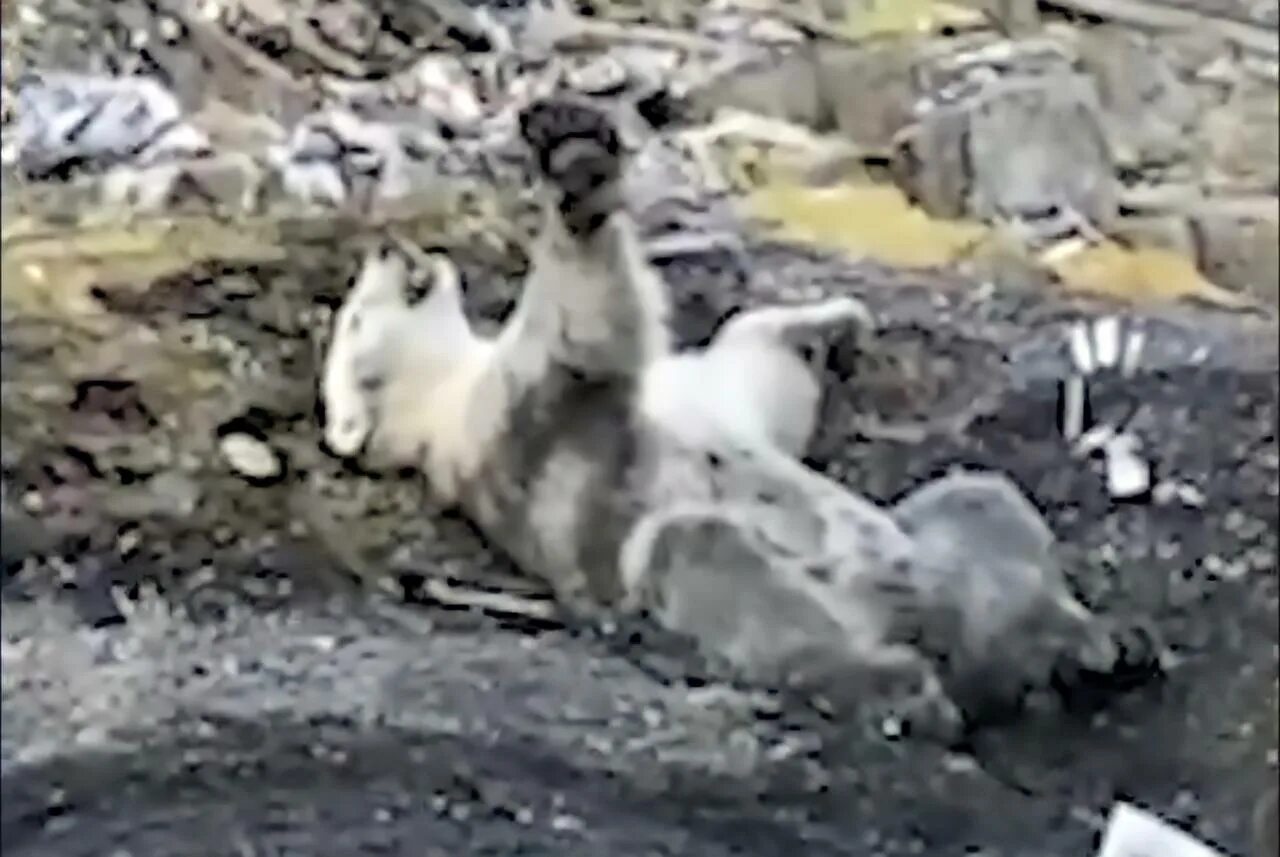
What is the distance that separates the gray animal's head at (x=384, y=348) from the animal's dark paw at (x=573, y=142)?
0.08 metres

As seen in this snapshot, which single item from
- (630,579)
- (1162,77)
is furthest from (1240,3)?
(630,579)

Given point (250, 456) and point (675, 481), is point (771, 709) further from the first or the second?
point (250, 456)

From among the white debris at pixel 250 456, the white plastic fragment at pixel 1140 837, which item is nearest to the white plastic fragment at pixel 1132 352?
the white plastic fragment at pixel 1140 837

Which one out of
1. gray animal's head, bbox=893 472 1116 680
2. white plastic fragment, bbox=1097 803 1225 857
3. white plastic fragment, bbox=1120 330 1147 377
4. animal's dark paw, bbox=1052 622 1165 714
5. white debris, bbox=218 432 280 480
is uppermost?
white plastic fragment, bbox=1120 330 1147 377

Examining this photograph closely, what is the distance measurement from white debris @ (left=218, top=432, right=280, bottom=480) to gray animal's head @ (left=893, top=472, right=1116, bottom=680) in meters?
0.37

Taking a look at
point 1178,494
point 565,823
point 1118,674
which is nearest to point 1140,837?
point 1118,674

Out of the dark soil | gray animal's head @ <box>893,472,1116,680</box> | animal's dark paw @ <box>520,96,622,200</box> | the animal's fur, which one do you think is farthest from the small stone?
animal's dark paw @ <box>520,96,622,200</box>

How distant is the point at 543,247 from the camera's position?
3.71 ft

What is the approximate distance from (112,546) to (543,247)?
0.99ft

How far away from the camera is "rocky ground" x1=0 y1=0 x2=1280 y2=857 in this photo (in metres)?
1.09

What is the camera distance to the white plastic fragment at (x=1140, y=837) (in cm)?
115

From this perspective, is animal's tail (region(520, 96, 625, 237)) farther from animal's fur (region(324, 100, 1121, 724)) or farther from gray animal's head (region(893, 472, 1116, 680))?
gray animal's head (region(893, 472, 1116, 680))

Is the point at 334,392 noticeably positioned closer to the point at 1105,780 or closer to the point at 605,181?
the point at 605,181

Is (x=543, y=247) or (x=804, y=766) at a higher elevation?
(x=543, y=247)
